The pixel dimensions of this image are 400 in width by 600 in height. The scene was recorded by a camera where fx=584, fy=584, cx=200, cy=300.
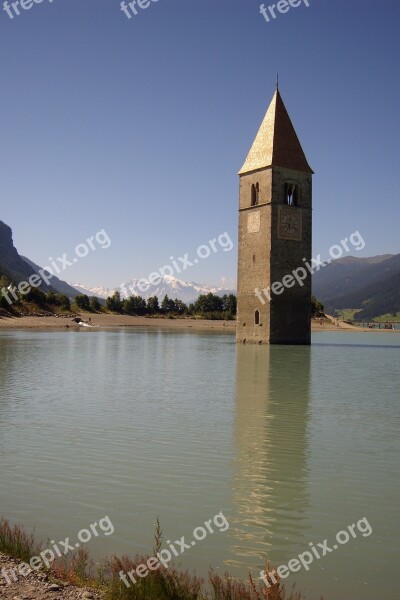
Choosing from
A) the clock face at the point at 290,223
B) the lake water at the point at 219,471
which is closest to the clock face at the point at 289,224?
the clock face at the point at 290,223

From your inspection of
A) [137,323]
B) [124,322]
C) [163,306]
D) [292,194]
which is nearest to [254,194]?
[292,194]

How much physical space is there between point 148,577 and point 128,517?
69.2 inches

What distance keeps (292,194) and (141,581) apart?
137 ft

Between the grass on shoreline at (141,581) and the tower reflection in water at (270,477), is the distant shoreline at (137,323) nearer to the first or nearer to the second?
the tower reflection in water at (270,477)

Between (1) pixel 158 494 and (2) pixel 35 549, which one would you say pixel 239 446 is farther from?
(2) pixel 35 549

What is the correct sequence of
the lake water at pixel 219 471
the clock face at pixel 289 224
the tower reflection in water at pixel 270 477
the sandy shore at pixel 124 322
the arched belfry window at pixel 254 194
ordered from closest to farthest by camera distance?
the lake water at pixel 219 471 < the tower reflection in water at pixel 270 477 < the clock face at pixel 289 224 < the arched belfry window at pixel 254 194 < the sandy shore at pixel 124 322

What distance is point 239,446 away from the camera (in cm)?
1001

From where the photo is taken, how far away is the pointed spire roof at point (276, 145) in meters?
43.8

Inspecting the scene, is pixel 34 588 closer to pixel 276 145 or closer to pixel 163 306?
pixel 276 145

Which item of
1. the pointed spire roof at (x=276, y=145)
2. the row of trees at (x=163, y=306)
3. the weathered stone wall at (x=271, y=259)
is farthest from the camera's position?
the row of trees at (x=163, y=306)

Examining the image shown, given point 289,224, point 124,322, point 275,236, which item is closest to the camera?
point 275,236

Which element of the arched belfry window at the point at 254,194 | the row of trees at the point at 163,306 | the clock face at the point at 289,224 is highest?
the arched belfry window at the point at 254,194

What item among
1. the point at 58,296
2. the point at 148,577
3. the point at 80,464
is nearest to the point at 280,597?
the point at 148,577

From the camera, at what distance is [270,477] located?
831 centimetres
